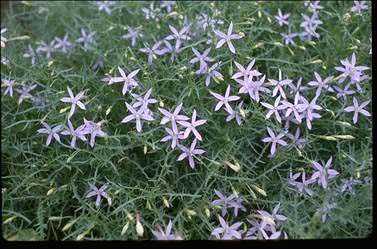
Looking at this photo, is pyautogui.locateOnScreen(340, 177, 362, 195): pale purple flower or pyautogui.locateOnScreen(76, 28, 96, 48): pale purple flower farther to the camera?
pyautogui.locateOnScreen(76, 28, 96, 48): pale purple flower

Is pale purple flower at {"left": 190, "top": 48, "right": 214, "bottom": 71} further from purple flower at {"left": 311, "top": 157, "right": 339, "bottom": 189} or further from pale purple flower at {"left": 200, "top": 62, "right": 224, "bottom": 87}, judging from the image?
purple flower at {"left": 311, "top": 157, "right": 339, "bottom": 189}

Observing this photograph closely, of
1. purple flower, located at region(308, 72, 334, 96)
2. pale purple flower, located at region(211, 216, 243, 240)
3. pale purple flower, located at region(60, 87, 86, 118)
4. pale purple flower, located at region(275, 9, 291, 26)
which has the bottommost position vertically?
pale purple flower, located at region(211, 216, 243, 240)

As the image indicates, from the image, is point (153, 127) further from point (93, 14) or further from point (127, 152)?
point (93, 14)

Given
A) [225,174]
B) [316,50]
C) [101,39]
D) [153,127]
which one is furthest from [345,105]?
[101,39]

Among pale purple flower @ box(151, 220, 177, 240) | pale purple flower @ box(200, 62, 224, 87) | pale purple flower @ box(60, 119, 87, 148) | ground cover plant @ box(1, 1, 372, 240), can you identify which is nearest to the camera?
pale purple flower @ box(151, 220, 177, 240)

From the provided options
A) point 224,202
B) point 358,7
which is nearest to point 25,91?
point 224,202

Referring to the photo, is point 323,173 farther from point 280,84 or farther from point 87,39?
point 87,39

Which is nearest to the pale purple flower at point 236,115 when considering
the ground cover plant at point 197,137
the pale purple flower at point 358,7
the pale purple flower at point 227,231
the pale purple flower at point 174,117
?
the ground cover plant at point 197,137

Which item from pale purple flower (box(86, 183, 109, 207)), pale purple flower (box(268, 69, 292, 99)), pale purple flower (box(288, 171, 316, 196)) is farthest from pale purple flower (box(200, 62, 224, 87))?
pale purple flower (box(86, 183, 109, 207))

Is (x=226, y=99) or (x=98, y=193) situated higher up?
(x=226, y=99)
